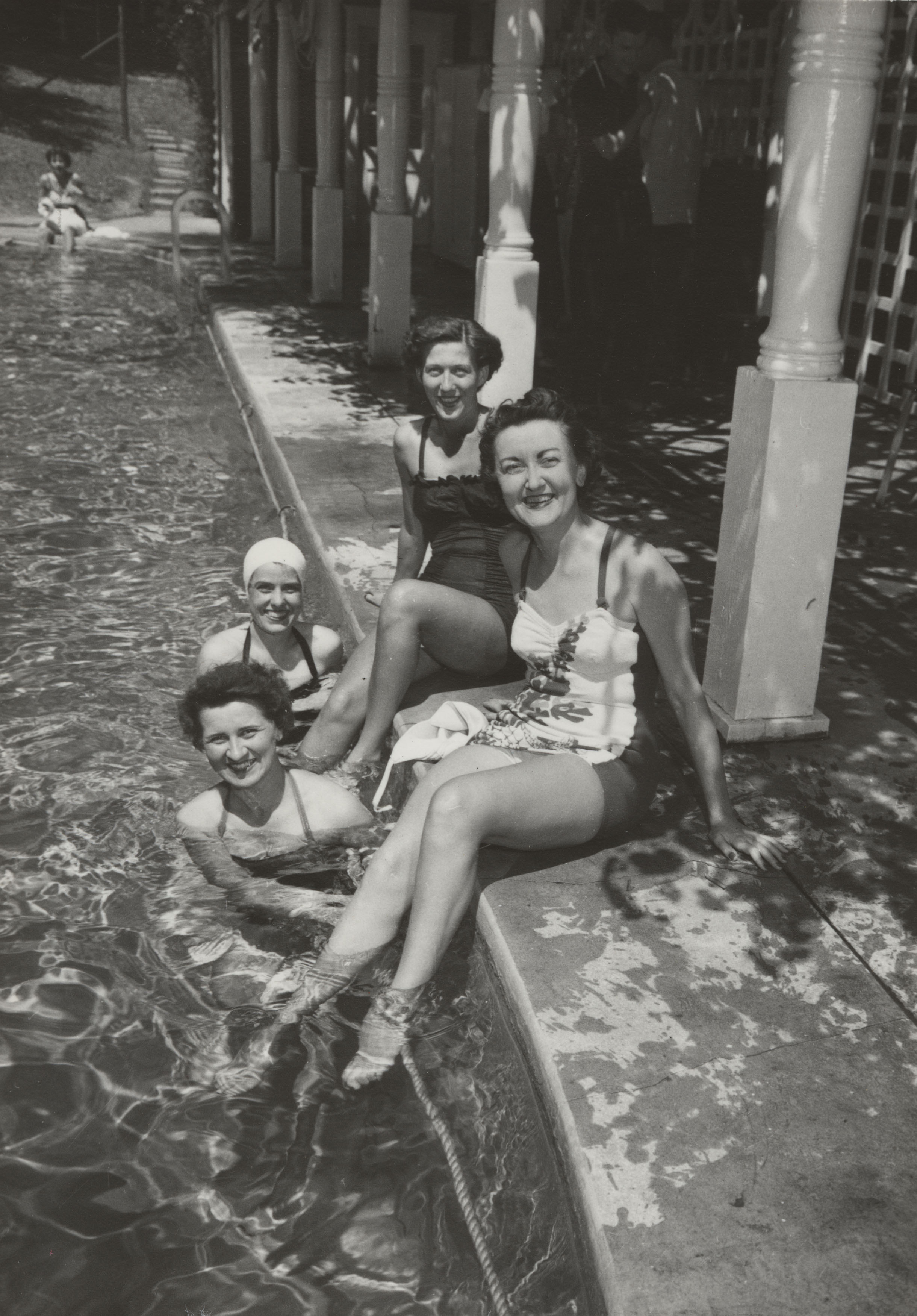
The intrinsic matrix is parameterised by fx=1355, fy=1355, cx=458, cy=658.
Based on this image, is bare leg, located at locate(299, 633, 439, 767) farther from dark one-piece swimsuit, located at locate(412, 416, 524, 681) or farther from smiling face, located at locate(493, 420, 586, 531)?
smiling face, located at locate(493, 420, 586, 531)

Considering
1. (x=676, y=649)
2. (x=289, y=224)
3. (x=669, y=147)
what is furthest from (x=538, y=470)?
(x=289, y=224)

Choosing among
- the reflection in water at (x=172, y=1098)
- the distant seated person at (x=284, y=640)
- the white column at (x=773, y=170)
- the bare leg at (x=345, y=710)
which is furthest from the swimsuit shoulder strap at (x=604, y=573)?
the white column at (x=773, y=170)

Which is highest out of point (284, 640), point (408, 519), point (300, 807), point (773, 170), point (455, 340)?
point (773, 170)

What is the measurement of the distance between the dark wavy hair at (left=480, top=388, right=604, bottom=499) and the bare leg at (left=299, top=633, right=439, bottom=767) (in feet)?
4.22

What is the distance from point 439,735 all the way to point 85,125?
1299 inches

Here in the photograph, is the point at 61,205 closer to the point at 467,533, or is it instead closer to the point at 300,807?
the point at 467,533

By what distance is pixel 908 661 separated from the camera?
533cm

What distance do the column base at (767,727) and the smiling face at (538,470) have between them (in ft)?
3.63

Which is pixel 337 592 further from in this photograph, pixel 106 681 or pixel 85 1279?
pixel 85 1279

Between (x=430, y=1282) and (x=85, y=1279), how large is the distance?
0.76 metres

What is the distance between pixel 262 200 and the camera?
2022cm

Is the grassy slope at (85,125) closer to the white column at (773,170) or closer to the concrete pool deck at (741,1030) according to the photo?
the white column at (773,170)

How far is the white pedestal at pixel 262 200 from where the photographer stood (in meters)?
20.0

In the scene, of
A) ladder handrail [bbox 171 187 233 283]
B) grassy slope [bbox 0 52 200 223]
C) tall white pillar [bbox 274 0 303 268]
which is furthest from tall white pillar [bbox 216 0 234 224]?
ladder handrail [bbox 171 187 233 283]
